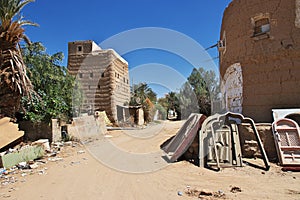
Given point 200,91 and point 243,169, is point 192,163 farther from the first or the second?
point 200,91

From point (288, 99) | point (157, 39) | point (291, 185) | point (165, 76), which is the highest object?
point (157, 39)

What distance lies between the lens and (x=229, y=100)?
28.4 ft

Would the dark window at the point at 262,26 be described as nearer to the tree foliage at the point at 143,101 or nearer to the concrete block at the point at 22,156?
the concrete block at the point at 22,156

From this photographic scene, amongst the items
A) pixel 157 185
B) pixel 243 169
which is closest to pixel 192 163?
pixel 243 169

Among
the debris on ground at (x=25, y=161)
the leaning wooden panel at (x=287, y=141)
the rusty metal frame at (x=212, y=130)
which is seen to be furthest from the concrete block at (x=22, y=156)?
the leaning wooden panel at (x=287, y=141)

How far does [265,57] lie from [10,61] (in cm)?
874

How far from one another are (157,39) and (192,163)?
26.6ft

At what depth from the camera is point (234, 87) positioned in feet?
26.5

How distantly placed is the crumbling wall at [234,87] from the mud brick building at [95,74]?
1052cm

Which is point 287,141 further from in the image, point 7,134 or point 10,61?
point 10,61

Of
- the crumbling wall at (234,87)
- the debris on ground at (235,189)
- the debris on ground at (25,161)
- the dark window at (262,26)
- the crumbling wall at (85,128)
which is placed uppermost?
the dark window at (262,26)

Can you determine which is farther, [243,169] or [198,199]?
[243,169]

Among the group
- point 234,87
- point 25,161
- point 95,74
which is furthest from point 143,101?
point 25,161

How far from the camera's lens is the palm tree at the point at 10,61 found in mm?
6988
